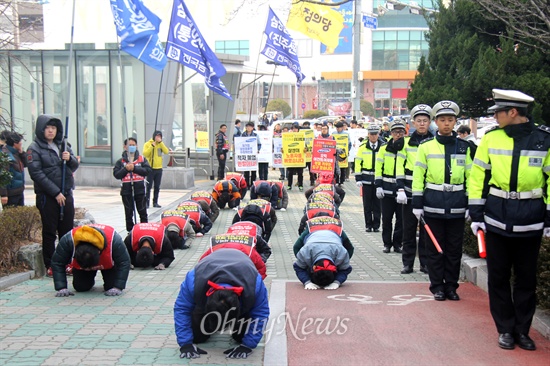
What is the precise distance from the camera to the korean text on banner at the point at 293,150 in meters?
23.0

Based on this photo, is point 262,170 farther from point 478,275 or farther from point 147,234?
point 478,275

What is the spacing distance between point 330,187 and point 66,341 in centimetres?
984

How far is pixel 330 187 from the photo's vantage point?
15883 mm

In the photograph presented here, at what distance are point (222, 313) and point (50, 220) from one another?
480cm

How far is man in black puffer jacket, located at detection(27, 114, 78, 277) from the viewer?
31.7 feet

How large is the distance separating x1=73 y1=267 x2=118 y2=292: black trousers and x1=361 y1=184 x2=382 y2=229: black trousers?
7.14 m

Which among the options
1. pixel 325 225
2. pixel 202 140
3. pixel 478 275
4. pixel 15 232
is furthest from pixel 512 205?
pixel 202 140

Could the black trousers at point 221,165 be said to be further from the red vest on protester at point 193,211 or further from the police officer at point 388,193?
the police officer at point 388,193

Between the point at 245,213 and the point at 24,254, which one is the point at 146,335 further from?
the point at 245,213

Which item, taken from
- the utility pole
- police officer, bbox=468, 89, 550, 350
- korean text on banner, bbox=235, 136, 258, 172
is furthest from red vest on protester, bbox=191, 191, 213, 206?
the utility pole

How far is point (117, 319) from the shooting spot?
7.53 m

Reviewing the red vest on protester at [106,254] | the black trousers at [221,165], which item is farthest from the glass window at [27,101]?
the red vest on protester at [106,254]

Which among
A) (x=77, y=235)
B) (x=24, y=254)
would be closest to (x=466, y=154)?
(x=77, y=235)

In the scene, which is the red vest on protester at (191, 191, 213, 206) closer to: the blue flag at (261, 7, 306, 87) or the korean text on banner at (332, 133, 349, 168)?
the korean text on banner at (332, 133, 349, 168)
